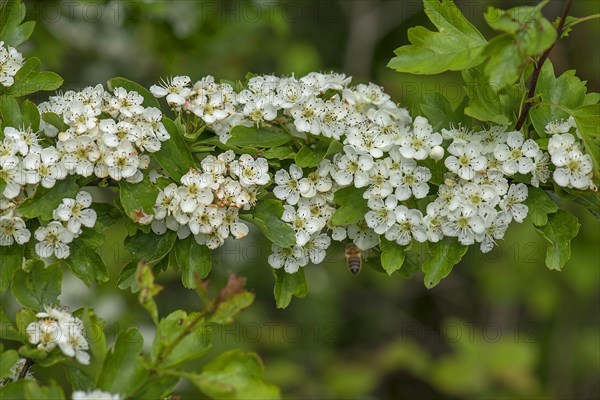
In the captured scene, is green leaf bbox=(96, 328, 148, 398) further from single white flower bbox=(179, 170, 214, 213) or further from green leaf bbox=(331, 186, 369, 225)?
green leaf bbox=(331, 186, 369, 225)

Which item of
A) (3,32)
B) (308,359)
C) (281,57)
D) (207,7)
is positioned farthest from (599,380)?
(3,32)

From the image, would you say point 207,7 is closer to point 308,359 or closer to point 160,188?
point 160,188

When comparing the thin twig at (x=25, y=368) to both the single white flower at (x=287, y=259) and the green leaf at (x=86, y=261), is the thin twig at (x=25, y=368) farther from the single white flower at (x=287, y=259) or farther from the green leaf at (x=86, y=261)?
the single white flower at (x=287, y=259)

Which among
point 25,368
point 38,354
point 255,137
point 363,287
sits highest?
point 255,137

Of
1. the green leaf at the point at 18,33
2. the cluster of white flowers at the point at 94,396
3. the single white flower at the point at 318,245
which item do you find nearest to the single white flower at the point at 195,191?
the single white flower at the point at 318,245

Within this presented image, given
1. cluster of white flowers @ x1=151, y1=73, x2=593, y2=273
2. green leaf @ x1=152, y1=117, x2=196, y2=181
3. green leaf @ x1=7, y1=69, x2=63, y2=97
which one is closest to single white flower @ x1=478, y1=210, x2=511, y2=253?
cluster of white flowers @ x1=151, y1=73, x2=593, y2=273

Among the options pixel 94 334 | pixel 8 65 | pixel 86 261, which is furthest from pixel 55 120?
pixel 94 334

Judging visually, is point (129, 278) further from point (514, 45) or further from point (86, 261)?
point (514, 45)
